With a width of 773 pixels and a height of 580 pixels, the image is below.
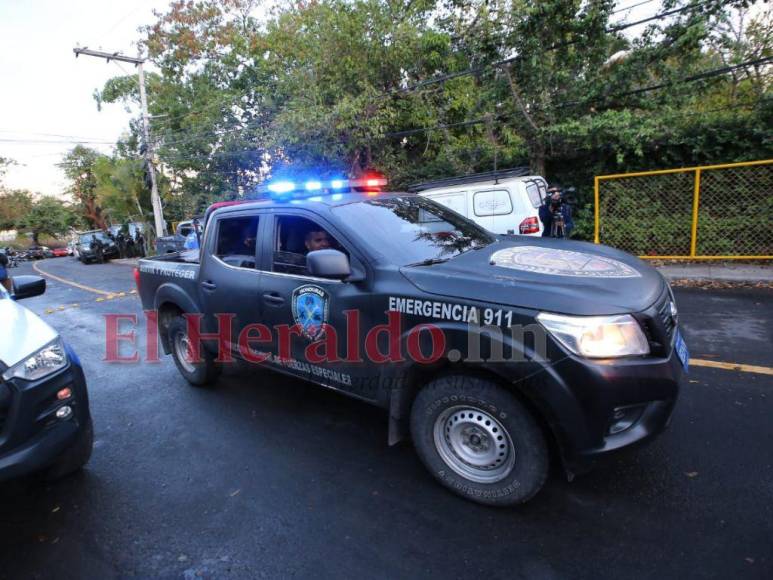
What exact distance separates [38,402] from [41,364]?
214 mm

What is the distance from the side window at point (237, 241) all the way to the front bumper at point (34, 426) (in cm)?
141

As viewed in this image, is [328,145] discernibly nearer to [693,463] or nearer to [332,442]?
[332,442]

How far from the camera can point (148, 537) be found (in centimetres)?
242

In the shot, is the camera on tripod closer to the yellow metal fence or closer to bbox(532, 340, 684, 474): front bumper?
the yellow metal fence

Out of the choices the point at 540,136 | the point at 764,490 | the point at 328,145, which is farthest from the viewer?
the point at 328,145

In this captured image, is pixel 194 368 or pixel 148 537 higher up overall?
pixel 194 368

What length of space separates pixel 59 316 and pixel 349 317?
8.12m

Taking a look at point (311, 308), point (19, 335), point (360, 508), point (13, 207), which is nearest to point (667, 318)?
point (360, 508)

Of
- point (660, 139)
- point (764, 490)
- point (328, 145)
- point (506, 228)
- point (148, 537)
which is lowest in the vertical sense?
point (148, 537)

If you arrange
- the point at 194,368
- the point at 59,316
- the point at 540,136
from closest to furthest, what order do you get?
1. the point at 194,368
2. the point at 59,316
3. the point at 540,136

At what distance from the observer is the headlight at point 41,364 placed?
2.34 m

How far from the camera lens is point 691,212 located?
9.16m

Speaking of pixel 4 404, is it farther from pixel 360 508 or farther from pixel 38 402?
pixel 360 508

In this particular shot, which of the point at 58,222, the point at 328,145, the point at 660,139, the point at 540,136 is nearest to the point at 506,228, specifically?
the point at 540,136
